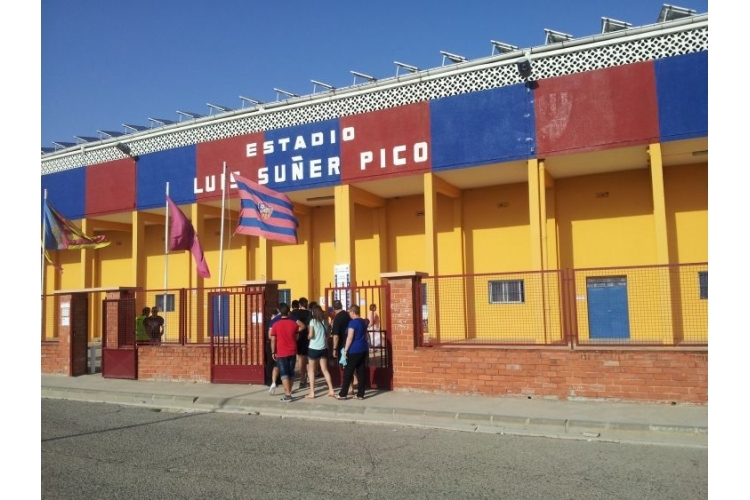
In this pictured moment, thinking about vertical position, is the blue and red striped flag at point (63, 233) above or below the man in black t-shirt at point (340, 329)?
above

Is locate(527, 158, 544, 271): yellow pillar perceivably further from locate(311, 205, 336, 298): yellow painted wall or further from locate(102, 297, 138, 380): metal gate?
locate(102, 297, 138, 380): metal gate

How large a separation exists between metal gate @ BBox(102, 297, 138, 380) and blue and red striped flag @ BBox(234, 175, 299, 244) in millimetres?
3513

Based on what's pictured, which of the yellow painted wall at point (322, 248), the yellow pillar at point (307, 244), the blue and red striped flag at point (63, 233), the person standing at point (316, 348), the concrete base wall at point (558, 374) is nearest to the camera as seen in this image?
the concrete base wall at point (558, 374)

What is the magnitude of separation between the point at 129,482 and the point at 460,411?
5.13 meters

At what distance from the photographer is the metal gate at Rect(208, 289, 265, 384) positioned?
41.9 ft

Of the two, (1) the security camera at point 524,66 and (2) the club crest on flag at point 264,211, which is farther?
(1) the security camera at point 524,66

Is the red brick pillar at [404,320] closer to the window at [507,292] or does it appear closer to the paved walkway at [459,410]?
the paved walkway at [459,410]

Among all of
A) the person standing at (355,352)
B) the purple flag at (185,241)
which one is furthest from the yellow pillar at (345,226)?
the person standing at (355,352)

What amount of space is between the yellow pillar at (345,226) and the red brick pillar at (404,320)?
5.70m

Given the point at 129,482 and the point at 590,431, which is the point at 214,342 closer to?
the point at 129,482

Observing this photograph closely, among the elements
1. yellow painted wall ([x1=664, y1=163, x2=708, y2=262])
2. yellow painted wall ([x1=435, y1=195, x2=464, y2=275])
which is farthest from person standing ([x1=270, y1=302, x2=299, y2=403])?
yellow painted wall ([x1=664, y1=163, x2=708, y2=262])

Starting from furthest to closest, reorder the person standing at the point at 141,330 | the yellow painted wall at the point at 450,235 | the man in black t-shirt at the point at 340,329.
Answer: the yellow painted wall at the point at 450,235
the person standing at the point at 141,330
the man in black t-shirt at the point at 340,329

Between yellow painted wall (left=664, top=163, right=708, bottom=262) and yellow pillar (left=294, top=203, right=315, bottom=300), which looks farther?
yellow pillar (left=294, top=203, right=315, bottom=300)

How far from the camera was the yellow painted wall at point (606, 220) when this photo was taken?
16281 millimetres
